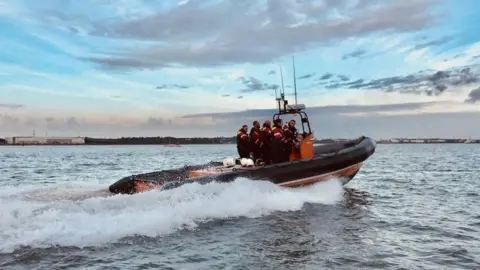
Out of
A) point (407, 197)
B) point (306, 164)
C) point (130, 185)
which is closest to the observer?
point (130, 185)

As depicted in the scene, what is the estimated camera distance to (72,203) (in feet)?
24.0

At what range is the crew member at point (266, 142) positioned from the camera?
37.1ft

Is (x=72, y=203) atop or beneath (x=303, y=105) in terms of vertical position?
beneath

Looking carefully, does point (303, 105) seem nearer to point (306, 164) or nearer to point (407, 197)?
point (306, 164)

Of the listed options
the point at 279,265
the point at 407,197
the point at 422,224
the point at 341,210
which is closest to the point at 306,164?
the point at 341,210

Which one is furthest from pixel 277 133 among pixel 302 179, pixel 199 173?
pixel 199 173

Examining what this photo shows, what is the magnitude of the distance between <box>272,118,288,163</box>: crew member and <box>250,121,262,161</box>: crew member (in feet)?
1.40

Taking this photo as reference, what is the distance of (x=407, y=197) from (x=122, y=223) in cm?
930

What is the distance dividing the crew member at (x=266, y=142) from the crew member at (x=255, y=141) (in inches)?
3.6

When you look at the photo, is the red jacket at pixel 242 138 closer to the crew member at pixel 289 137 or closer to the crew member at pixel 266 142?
the crew member at pixel 266 142

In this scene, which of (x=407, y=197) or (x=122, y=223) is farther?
(x=407, y=197)

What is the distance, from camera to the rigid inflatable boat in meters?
9.80

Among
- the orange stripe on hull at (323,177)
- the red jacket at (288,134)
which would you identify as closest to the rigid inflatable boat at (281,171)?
the orange stripe on hull at (323,177)

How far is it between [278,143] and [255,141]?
0.60m
